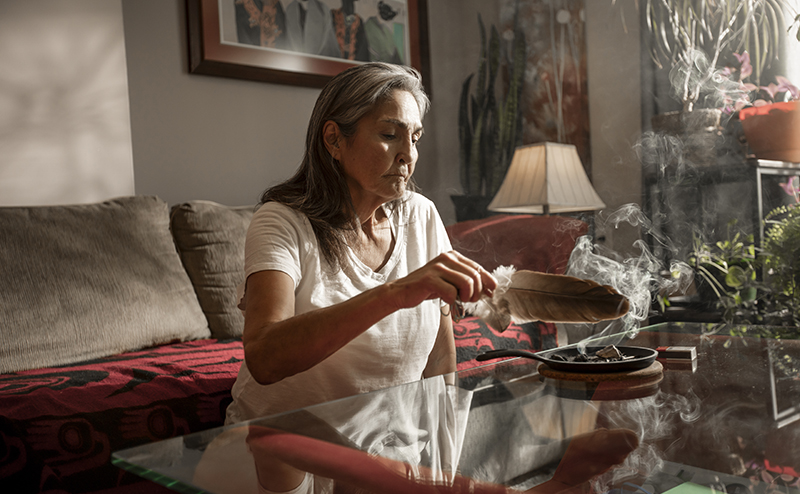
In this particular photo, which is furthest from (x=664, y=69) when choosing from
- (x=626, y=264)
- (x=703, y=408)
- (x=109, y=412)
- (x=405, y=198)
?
(x=109, y=412)

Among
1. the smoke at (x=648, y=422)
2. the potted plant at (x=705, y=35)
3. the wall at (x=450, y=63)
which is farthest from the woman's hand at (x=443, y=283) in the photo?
the wall at (x=450, y=63)

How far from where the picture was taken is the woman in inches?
46.2

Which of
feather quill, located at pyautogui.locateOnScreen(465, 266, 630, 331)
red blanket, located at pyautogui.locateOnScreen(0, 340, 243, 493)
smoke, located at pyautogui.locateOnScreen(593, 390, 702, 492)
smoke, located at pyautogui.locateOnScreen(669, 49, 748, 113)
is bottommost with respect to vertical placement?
red blanket, located at pyautogui.locateOnScreen(0, 340, 243, 493)

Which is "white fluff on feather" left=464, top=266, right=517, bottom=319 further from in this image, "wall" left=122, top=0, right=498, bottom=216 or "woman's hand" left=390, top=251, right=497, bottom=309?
"wall" left=122, top=0, right=498, bottom=216

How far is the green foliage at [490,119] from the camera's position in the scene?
10.9ft

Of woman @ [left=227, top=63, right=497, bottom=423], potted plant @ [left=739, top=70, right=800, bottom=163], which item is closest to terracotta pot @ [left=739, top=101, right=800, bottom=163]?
potted plant @ [left=739, top=70, right=800, bottom=163]

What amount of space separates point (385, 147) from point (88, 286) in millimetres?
1155

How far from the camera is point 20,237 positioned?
1.90m

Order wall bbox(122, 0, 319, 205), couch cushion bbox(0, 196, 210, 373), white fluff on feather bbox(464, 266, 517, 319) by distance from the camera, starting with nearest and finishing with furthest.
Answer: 1. white fluff on feather bbox(464, 266, 517, 319)
2. couch cushion bbox(0, 196, 210, 373)
3. wall bbox(122, 0, 319, 205)

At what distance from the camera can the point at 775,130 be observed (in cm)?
240

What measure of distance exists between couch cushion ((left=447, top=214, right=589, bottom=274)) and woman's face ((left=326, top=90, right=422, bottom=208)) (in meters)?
1.14

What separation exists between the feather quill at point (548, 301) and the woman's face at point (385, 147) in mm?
320

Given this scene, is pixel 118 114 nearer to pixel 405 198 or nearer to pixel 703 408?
pixel 405 198

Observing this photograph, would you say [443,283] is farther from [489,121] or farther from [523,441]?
[489,121]
